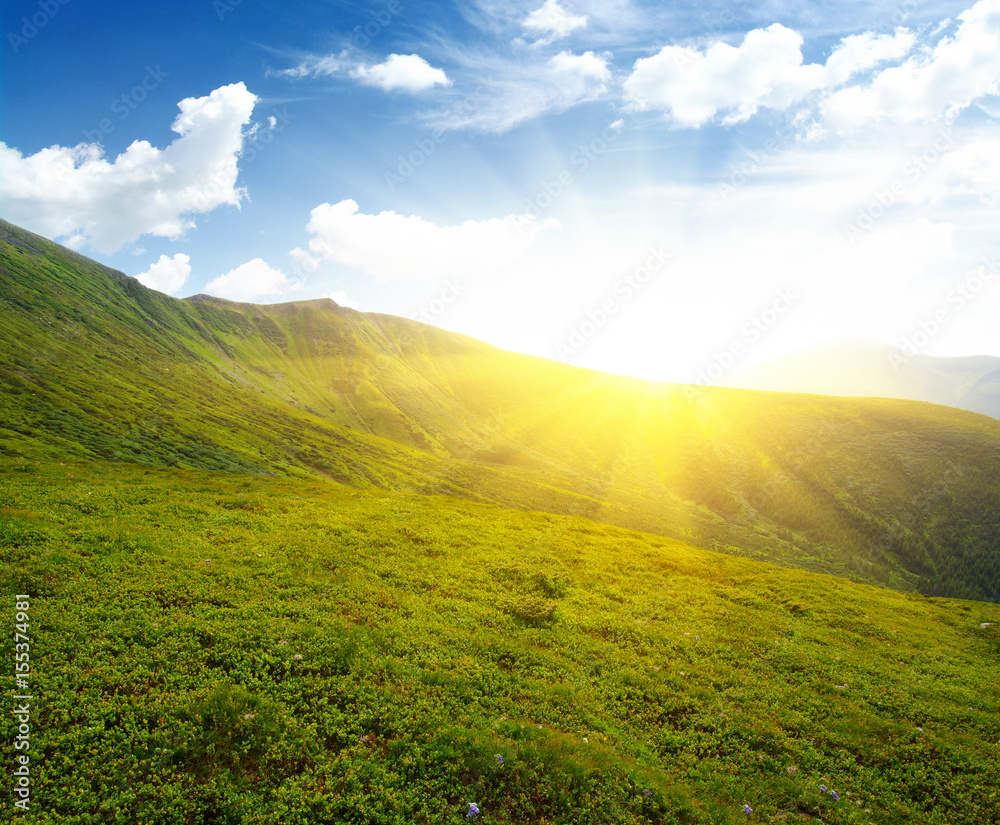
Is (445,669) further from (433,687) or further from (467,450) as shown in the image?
(467,450)

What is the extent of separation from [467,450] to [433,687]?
17781 cm

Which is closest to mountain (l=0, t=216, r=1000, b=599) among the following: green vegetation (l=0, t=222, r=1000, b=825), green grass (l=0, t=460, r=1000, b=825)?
green vegetation (l=0, t=222, r=1000, b=825)

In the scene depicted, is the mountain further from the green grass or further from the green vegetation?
the green grass

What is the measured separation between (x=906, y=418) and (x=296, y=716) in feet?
799

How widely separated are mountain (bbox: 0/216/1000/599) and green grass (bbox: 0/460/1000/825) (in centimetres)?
4342

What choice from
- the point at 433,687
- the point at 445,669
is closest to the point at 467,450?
the point at 445,669

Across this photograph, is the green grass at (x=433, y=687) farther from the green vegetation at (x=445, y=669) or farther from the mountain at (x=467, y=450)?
the mountain at (x=467, y=450)

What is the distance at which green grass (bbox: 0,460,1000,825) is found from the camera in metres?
10.2

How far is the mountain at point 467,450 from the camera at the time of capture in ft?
249

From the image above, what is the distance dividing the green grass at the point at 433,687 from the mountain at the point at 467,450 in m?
43.4

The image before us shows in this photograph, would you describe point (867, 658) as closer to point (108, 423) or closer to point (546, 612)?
point (546, 612)

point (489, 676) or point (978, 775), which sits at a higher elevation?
point (489, 676)

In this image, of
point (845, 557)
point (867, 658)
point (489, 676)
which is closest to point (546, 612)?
point (489, 676)

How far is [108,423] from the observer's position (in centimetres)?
6706
